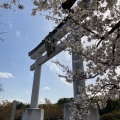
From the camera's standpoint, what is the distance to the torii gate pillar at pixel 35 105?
6332 millimetres

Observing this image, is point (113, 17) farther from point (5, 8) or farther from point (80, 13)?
point (5, 8)

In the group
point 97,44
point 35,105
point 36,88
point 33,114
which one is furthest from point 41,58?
point 97,44

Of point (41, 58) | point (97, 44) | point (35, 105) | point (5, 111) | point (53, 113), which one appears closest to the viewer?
point (97, 44)

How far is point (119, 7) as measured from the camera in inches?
96.2

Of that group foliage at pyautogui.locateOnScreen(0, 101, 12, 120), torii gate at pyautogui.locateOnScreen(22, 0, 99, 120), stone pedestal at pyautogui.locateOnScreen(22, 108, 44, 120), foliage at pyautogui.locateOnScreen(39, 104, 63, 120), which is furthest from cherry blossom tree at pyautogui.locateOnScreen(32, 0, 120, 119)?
foliage at pyautogui.locateOnScreen(0, 101, 12, 120)

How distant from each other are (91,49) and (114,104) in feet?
29.3

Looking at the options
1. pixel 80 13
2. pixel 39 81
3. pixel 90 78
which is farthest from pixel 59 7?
pixel 39 81

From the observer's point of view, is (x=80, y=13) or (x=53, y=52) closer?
(x=80, y=13)

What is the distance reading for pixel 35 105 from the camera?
6.91 meters

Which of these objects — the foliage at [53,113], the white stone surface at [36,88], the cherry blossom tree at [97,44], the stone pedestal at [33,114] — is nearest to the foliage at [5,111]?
the foliage at [53,113]

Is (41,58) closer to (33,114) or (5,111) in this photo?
(33,114)

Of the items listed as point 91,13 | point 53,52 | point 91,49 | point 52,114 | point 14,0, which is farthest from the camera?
point 52,114

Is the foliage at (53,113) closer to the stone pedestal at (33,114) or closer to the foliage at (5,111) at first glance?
the foliage at (5,111)

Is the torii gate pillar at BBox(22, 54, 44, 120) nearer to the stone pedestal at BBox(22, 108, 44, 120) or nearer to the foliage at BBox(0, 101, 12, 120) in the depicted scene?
the stone pedestal at BBox(22, 108, 44, 120)
